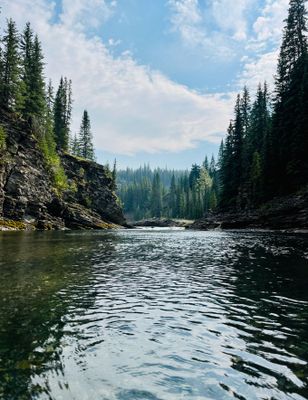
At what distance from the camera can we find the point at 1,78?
7275cm

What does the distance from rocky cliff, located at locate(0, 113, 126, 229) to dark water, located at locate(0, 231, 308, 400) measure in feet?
146

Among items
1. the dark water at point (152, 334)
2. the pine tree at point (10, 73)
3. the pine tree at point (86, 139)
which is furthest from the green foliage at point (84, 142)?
the dark water at point (152, 334)

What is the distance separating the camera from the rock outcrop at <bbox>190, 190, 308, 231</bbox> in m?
48.3

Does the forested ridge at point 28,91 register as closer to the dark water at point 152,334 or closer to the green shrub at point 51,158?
the green shrub at point 51,158

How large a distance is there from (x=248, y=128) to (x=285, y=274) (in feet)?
293

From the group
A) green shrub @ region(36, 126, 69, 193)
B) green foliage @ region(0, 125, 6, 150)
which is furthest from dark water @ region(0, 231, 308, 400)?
green shrub @ region(36, 126, 69, 193)

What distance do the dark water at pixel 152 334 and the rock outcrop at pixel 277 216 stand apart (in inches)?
1275

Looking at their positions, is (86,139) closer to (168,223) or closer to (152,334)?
(168,223)

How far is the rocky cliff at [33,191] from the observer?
59562 mm

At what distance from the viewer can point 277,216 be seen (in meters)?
54.0

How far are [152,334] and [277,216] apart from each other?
160ft

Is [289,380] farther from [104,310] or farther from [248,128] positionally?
[248,128]

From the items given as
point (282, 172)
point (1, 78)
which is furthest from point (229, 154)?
point (1, 78)

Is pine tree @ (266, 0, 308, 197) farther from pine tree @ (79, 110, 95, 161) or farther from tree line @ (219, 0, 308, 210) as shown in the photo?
pine tree @ (79, 110, 95, 161)
